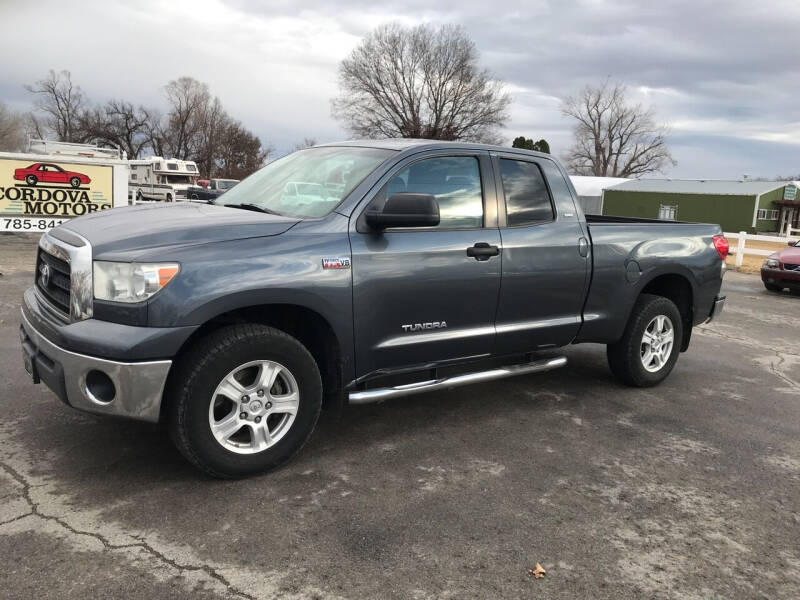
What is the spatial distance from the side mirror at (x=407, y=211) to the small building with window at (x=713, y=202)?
159ft

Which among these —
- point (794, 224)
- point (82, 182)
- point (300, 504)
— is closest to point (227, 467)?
point (300, 504)

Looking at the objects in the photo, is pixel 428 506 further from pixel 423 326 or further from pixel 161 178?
pixel 161 178

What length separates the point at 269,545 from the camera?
9.70 feet

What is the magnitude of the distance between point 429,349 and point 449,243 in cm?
67

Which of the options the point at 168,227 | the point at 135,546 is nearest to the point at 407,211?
the point at 168,227

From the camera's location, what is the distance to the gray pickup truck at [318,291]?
321 centimetres

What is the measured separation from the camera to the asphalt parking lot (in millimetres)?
2748

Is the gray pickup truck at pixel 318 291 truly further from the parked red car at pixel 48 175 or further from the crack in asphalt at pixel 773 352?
the parked red car at pixel 48 175

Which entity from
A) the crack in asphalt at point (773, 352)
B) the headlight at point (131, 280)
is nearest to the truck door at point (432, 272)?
the headlight at point (131, 280)

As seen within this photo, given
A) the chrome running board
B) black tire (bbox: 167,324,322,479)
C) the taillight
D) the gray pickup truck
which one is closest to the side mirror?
the gray pickup truck

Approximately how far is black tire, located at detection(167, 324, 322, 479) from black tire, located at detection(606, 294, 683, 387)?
2903 millimetres

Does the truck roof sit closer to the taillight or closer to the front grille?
the front grille

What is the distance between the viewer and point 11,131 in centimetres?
8294

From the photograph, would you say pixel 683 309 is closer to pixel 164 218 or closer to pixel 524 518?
pixel 524 518
